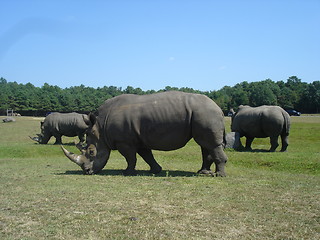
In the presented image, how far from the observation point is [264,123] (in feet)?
64.7

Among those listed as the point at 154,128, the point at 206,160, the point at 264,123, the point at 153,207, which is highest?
the point at 154,128

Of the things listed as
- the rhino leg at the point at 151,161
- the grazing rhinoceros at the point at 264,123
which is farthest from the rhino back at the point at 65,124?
the rhino leg at the point at 151,161

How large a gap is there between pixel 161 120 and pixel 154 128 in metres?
0.35

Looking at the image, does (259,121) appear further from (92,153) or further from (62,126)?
(62,126)

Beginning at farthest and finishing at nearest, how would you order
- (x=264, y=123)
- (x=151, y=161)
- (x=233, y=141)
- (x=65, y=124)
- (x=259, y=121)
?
(x=65, y=124) → (x=233, y=141) → (x=259, y=121) → (x=264, y=123) → (x=151, y=161)

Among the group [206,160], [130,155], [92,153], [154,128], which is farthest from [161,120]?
[92,153]

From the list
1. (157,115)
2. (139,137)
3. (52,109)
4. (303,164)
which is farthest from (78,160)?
(52,109)

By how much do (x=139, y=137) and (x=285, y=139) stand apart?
1062 centimetres

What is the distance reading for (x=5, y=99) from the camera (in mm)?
88125

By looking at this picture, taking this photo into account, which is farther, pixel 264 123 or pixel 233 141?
pixel 233 141

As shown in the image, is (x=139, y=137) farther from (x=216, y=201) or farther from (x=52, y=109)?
(x=52, y=109)

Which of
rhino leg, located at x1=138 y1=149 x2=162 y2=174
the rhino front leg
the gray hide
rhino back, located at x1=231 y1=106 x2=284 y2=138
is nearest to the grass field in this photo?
rhino leg, located at x1=138 y1=149 x2=162 y2=174

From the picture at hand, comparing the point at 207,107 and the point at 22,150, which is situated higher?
the point at 207,107

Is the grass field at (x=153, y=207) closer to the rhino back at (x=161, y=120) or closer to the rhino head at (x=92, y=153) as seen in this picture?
the rhino head at (x=92, y=153)
